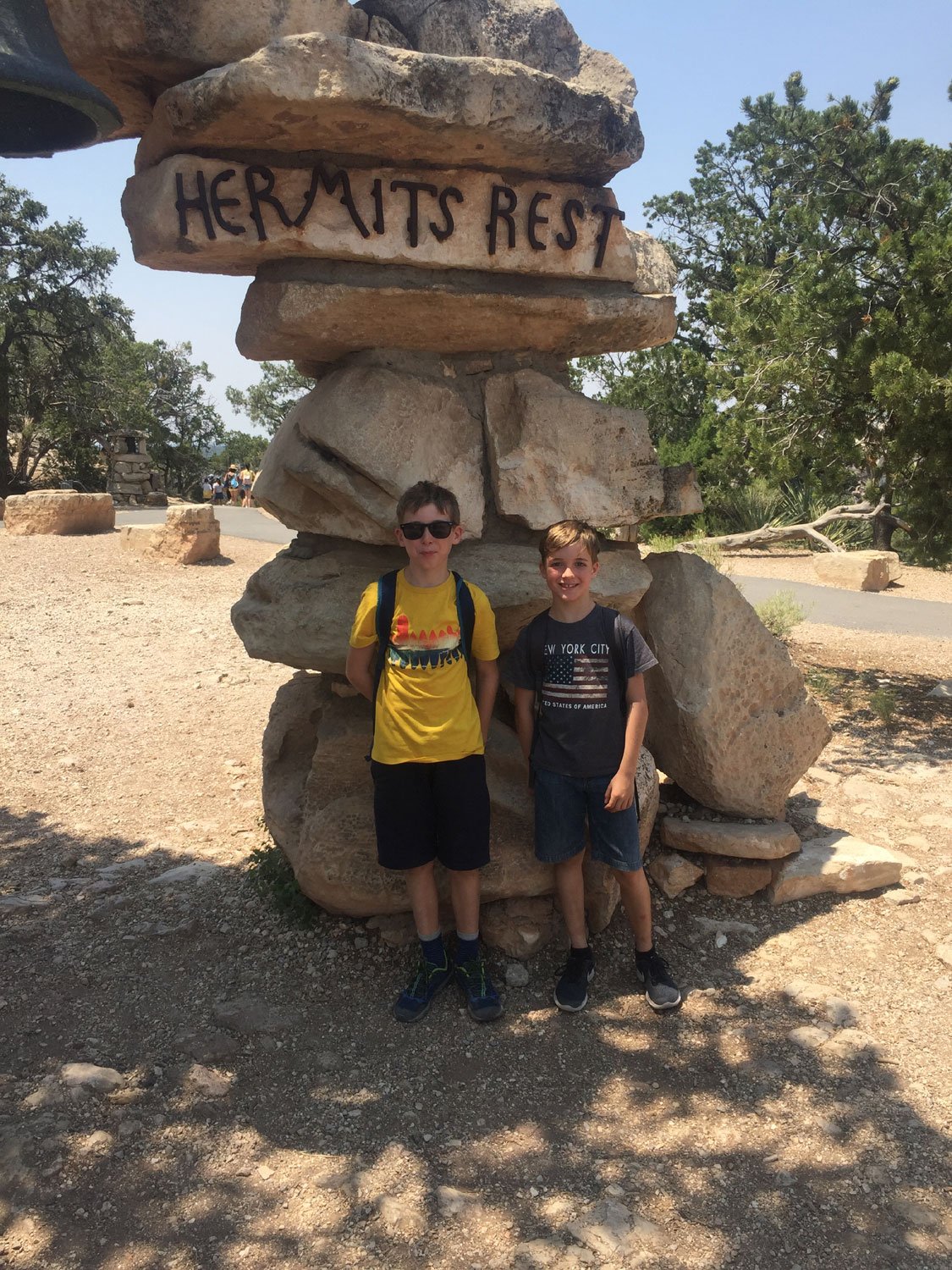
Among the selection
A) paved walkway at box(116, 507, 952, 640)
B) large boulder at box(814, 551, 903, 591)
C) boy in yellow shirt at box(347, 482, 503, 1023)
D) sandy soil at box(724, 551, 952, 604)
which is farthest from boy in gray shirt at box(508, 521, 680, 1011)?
sandy soil at box(724, 551, 952, 604)

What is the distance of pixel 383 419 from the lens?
3.13 metres

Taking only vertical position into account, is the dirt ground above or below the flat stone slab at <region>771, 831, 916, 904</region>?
below

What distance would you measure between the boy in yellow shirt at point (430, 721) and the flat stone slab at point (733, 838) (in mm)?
964

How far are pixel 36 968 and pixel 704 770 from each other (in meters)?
2.43

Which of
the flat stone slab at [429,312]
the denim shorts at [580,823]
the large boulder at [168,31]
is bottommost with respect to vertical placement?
the denim shorts at [580,823]

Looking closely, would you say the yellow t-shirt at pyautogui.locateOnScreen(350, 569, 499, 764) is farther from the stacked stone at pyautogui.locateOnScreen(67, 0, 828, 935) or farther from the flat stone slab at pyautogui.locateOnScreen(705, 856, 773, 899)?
the flat stone slab at pyautogui.locateOnScreen(705, 856, 773, 899)

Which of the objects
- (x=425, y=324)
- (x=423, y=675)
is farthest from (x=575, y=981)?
(x=425, y=324)

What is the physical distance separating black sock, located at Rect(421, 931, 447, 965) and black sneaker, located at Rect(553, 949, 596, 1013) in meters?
0.38

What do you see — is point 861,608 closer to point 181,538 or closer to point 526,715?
point 181,538

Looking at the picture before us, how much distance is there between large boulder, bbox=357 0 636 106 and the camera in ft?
9.46

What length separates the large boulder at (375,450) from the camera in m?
3.11

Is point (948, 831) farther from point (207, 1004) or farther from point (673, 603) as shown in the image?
point (207, 1004)

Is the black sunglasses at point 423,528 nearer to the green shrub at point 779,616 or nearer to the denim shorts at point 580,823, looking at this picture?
the denim shorts at point 580,823

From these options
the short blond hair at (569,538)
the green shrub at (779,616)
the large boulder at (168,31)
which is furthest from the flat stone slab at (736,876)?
the green shrub at (779,616)
